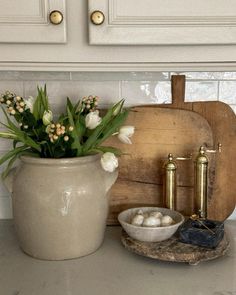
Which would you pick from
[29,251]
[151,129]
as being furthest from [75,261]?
[151,129]

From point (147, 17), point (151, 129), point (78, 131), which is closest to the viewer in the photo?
point (147, 17)

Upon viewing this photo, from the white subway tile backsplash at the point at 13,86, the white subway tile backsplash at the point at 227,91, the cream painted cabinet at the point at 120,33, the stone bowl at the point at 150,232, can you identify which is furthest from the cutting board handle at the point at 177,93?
the white subway tile backsplash at the point at 13,86

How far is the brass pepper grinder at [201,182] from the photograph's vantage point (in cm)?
109

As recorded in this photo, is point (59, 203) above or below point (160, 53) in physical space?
below

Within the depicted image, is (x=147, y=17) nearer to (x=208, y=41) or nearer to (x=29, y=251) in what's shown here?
(x=208, y=41)

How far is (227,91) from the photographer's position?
1229 millimetres

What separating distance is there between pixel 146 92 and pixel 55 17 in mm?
441

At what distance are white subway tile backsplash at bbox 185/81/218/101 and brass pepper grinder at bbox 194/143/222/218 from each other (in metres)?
0.19

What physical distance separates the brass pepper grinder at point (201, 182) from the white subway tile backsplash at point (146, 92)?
0.22 m

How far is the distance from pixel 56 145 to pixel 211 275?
1.51 ft

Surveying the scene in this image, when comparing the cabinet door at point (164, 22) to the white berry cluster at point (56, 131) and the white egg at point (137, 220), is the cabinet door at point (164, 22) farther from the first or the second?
the white egg at point (137, 220)

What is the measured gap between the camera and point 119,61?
3.02 feet

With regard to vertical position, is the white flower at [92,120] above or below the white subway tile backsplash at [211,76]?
below

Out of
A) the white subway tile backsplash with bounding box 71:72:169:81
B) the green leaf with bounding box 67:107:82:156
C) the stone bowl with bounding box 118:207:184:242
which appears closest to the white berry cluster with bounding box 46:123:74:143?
the green leaf with bounding box 67:107:82:156
